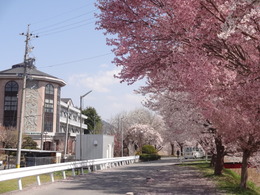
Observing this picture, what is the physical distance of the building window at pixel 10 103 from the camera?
6585 centimetres

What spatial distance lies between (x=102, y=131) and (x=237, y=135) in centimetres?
7504

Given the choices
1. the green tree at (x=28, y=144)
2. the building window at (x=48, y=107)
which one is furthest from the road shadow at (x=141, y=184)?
the building window at (x=48, y=107)

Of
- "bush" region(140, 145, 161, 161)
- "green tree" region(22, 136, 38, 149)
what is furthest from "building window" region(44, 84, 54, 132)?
"bush" region(140, 145, 161, 161)

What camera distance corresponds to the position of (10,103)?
66.4 metres

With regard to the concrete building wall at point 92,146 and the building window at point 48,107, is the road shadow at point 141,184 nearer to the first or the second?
the concrete building wall at point 92,146

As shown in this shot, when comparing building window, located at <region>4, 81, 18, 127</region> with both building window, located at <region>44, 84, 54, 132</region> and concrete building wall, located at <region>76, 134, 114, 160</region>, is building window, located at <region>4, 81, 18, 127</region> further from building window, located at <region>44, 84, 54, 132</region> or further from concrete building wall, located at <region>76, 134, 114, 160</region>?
concrete building wall, located at <region>76, 134, 114, 160</region>

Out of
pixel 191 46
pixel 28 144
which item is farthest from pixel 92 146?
pixel 28 144

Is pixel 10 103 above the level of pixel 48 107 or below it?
above

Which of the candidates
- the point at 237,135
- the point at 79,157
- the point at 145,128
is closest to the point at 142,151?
the point at 145,128

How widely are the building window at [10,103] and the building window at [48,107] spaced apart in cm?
614

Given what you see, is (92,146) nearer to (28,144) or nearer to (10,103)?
(28,144)

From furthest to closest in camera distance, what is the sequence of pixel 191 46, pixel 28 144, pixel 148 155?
pixel 28 144, pixel 148 155, pixel 191 46

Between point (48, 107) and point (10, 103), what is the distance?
7.56 meters

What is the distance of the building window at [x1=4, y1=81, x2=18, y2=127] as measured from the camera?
216ft
